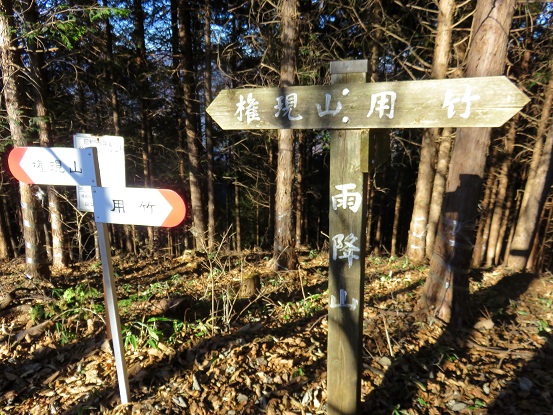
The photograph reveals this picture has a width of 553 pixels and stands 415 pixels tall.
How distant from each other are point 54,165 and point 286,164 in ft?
16.2

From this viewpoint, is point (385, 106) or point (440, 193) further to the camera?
point (440, 193)

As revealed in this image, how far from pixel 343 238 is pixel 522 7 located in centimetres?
778

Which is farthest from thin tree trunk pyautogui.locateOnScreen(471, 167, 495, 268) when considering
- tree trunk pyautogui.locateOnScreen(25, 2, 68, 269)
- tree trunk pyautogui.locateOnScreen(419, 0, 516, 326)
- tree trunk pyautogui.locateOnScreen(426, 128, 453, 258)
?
tree trunk pyautogui.locateOnScreen(25, 2, 68, 269)

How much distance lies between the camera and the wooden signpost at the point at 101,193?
2.46 meters

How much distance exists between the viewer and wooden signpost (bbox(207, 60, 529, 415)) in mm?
1911

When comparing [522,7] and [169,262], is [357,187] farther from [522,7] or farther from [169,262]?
[169,262]

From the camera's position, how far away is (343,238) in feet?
7.99

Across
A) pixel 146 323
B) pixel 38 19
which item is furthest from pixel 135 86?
pixel 146 323

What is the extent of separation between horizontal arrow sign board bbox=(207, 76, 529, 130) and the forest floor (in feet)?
7.98

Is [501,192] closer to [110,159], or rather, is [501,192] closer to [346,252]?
[346,252]

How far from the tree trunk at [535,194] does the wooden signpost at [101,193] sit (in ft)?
27.6

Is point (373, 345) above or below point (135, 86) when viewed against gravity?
below

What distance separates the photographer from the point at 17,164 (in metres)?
2.73

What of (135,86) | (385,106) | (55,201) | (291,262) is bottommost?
(291,262)
